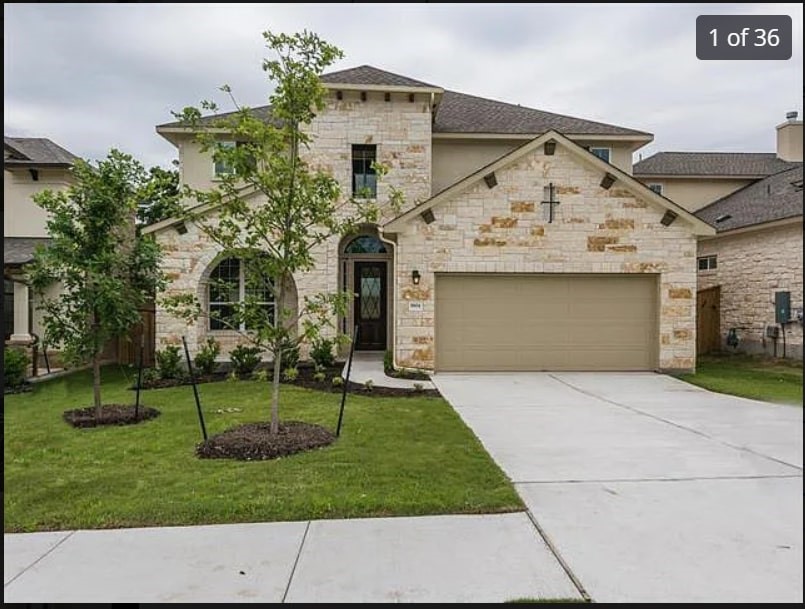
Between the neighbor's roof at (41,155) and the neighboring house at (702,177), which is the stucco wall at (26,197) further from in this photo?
the neighboring house at (702,177)

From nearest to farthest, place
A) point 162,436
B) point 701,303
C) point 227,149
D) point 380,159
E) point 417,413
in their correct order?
point 227,149 < point 162,436 < point 417,413 < point 380,159 < point 701,303

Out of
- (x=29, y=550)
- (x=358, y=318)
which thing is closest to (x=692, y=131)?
(x=29, y=550)

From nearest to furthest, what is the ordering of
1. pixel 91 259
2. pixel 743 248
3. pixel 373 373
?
pixel 91 259 < pixel 373 373 < pixel 743 248

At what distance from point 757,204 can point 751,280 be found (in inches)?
110

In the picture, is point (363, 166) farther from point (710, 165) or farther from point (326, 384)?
point (710, 165)

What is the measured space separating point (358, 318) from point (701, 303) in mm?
9188

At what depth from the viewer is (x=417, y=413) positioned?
315 inches

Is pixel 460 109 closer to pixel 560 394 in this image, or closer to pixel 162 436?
pixel 560 394

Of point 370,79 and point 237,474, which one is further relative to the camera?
point 370,79

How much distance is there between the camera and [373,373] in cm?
1166

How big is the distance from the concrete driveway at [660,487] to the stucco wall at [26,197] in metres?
12.7

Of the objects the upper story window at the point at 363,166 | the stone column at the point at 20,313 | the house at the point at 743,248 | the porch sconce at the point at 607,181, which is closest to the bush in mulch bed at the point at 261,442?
the upper story window at the point at 363,166

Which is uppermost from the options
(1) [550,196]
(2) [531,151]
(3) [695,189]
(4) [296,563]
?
(3) [695,189]

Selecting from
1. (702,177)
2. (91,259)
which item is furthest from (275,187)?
(702,177)
